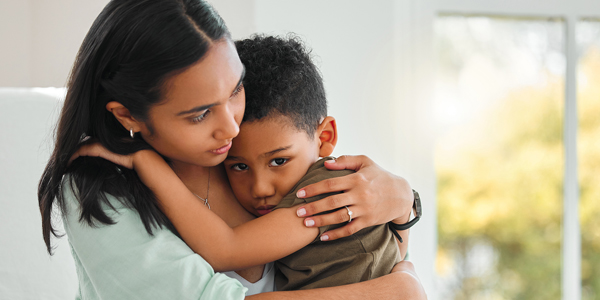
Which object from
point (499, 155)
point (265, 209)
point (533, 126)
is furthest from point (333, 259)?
point (533, 126)

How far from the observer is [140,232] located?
0.82 m

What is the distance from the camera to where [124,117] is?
34.1 inches

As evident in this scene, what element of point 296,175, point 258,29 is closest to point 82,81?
point 296,175

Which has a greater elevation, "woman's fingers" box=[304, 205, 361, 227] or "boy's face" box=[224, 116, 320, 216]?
"boy's face" box=[224, 116, 320, 216]

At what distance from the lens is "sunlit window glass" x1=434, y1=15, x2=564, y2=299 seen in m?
2.32

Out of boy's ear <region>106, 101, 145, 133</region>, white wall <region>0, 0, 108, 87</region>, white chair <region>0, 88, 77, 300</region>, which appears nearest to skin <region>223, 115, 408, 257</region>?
boy's ear <region>106, 101, 145, 133</region>

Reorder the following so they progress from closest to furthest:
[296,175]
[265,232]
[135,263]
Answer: [135,263] < [265,232] < [296,175]

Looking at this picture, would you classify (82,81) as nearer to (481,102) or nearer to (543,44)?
(481,102)

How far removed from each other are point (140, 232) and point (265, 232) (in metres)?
0.23

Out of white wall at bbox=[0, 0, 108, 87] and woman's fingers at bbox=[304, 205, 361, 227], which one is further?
white wall at bbox=[0, 0, 108, 87]

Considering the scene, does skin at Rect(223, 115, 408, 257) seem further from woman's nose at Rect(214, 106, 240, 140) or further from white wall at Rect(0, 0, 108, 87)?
white wall at Rect(0, 0, 108, 87)

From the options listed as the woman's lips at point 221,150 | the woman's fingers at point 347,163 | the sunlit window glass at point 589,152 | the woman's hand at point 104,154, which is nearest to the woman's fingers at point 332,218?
the woman's fingers at point 347,163

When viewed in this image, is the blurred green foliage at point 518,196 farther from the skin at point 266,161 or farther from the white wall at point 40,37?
the white wall at point 40,37

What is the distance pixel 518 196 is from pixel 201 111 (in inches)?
80.3
